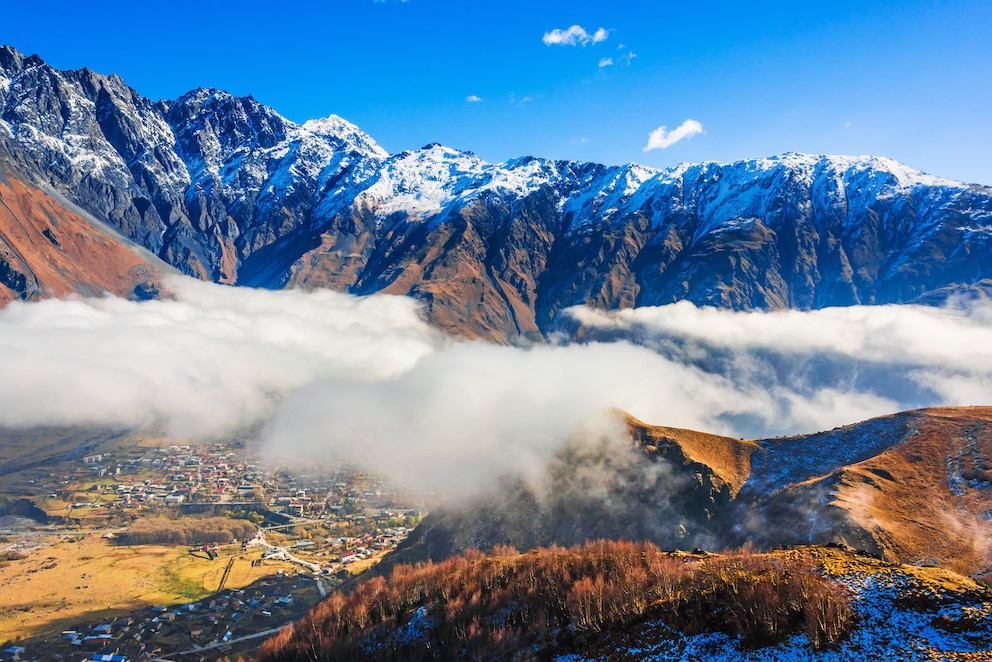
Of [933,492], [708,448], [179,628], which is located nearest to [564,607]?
[933,492]

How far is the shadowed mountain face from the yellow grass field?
65.3m

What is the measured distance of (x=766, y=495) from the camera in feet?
428

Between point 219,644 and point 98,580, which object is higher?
point 98,580

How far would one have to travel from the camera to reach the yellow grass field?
461 ft

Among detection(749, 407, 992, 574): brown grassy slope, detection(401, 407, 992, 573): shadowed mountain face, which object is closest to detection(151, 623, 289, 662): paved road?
detection(401, 407, 992, 573): shadowed mountain face

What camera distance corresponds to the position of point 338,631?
79438 mm

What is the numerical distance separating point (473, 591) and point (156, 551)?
168581 mm

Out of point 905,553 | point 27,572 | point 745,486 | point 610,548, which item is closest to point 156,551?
point 27,572

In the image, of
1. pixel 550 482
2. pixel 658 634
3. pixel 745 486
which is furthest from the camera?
pixel 550 482

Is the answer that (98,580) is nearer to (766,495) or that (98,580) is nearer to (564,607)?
(564,607)

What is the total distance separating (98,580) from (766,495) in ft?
621

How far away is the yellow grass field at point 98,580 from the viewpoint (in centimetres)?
14050

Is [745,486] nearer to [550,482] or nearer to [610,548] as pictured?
[550,482]

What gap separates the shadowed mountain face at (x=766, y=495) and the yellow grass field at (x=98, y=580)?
65252 millimetres
